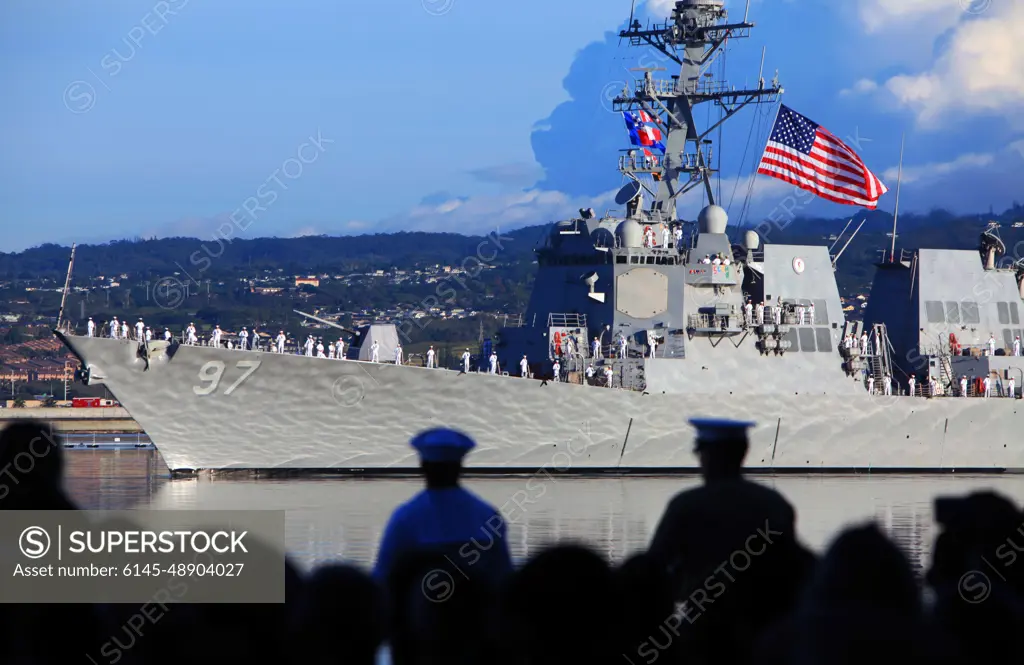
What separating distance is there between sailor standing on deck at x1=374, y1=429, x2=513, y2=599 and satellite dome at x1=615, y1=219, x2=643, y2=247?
981 inches

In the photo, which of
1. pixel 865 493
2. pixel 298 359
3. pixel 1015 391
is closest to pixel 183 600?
pixel 298 359

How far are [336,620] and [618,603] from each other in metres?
0.99

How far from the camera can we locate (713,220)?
1299 inches

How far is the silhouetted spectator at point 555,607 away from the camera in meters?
4.78

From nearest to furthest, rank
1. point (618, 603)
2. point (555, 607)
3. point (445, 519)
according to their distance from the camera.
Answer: point (555, 607), point (618, 603), point (445, 519)

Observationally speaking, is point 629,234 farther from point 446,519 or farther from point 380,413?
point 446,519

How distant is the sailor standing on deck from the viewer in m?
6.66

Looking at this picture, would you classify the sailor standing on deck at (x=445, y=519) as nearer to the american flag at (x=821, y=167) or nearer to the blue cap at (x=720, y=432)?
the blue cap at (x=720, y=432)

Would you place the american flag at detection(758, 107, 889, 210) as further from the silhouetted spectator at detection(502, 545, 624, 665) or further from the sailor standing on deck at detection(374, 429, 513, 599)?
the silhouetted spectator at detection(502, 545, 624, 665)

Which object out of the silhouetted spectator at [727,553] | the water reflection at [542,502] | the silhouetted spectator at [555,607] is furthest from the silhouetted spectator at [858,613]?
the water reflection at [542,502]

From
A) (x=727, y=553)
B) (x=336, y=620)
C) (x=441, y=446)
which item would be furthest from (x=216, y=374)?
(x=336, y=620)

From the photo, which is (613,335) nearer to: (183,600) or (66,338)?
(66,338)

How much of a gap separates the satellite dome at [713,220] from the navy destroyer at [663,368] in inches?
2.0

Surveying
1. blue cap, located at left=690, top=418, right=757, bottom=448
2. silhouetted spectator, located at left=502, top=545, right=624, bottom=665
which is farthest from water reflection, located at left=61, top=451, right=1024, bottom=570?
silhouetted spectator, located at left=502, top=545, right=624, bottom=665
